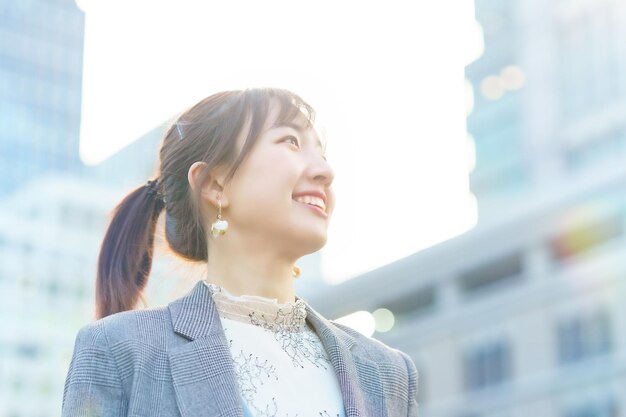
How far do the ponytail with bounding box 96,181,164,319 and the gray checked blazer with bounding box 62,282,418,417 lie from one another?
0.26 m

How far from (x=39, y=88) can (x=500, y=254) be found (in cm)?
3628

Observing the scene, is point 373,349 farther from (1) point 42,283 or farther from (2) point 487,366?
(1) point 42,283

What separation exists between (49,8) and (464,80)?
99.0ft

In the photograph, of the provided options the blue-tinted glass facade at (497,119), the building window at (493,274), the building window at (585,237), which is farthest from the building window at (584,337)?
the blue-tinted glass facade at (497,119)

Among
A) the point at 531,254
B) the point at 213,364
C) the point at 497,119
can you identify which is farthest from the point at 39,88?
the point at 213,364

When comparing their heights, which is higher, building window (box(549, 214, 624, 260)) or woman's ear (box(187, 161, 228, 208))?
building window (box(549, 214, 624, 260))

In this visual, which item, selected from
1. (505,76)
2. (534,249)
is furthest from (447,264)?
(505,76)

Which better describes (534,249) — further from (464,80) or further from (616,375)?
(464,80)

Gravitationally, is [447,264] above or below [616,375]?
above

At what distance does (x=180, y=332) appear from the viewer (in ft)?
8.68

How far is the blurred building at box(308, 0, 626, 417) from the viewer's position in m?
35.9

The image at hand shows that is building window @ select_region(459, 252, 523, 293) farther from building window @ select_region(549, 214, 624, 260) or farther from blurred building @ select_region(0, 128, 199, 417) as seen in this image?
blurred building @ select_region(0, 128, 199, 417)

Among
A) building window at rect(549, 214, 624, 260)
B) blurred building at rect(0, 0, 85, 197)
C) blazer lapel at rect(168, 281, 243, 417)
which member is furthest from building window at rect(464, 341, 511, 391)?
blazer lapel at rect(168, 281, 243, 417)

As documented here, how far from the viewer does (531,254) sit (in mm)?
37969
